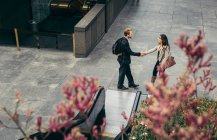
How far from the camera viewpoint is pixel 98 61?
44.6 ft

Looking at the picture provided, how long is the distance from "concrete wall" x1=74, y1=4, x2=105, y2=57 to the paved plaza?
0.29 meters

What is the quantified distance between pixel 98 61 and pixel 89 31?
4.11ft

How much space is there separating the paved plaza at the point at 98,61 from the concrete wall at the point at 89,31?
293mm

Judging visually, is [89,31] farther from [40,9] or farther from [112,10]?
[40,9]

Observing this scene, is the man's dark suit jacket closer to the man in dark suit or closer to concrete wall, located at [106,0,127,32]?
the man in dark suit

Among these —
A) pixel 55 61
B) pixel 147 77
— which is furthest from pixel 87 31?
pixel 147 77

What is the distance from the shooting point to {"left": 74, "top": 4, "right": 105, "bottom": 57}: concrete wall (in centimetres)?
1339

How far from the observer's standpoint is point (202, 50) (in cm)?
350

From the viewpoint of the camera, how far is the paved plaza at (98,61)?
37.0ft

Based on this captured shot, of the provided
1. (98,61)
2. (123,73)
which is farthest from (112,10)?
(123,73)

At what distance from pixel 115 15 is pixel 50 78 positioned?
6.64m

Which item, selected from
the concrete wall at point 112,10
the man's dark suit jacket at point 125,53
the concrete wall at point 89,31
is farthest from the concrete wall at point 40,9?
the man's dark suit jacket at point 125,53

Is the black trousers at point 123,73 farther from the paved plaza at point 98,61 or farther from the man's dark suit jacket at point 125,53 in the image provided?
the paved plaza at point 98,61

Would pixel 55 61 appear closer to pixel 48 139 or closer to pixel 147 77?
pixel 147 77
